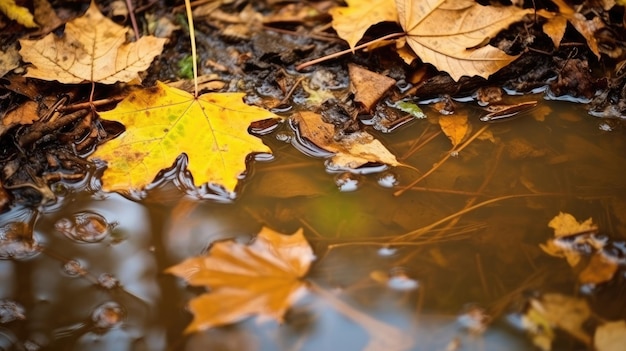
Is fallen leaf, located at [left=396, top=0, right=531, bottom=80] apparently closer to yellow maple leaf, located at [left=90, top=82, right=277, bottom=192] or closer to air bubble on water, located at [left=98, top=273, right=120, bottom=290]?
yellow maple leaf, located at [left=90, top=82, right=277, bottom=192]

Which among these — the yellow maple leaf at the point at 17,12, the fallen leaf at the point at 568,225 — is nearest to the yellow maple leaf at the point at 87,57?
the yellow maple leaf at the point at 17,12

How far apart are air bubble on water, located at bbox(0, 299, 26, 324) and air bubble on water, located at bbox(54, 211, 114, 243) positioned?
0.60 ft

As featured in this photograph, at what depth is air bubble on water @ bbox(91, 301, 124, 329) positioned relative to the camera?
1086mm

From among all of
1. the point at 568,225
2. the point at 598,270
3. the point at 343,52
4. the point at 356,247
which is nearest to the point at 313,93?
the point at 343,52

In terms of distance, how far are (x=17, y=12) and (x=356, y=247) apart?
1.29m

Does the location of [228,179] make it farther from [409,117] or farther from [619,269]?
[619,269]

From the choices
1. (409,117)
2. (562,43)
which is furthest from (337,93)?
(562,43)

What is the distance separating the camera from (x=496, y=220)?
127 centimetres

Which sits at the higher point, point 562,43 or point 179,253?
point 562,43

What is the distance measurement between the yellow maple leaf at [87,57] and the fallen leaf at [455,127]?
0.82 meters

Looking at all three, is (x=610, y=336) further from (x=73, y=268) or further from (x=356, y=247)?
(x=73, y=268)

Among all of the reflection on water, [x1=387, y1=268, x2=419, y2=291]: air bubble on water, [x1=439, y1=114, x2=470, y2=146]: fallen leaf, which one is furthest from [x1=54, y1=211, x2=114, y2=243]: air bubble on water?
[x1=439, y1=114, x2=470, y2=146]: fallen leaf

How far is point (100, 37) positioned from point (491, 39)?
Result: 45.8 inches

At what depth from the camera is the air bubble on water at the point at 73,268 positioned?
117 cm
